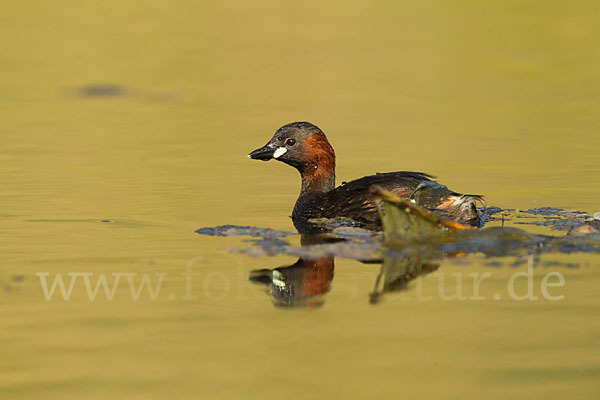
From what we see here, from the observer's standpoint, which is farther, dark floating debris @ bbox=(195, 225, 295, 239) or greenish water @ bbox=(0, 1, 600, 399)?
dark floating debris @ bbox=(195, 225, 295, 239)

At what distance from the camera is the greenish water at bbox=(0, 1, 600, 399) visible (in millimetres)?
4824

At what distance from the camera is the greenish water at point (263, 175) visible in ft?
15.8

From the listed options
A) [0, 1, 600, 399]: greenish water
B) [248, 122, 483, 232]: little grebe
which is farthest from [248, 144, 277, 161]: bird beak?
[0, 1, 600, 399]: greenish water

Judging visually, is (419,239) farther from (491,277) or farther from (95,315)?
(95,315)

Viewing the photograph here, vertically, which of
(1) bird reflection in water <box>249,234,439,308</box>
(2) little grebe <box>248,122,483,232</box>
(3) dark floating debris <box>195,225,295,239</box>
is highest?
(2) little grebe <box>248,122,483,232</box>

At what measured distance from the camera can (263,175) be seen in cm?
1098

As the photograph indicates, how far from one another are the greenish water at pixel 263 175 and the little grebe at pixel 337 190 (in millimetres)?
320

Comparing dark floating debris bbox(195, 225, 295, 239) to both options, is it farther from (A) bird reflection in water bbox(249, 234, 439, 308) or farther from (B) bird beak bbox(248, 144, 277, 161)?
(B) bird beak bbox(248, 144, 277, 161)

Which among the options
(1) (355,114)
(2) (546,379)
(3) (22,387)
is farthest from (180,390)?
(1) (355,114)

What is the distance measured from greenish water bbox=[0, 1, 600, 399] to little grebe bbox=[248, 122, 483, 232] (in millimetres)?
320

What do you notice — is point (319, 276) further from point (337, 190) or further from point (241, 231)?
point (337, 190)

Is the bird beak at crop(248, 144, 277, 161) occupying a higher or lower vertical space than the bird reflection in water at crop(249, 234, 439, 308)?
higher

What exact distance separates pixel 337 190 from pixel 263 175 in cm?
258

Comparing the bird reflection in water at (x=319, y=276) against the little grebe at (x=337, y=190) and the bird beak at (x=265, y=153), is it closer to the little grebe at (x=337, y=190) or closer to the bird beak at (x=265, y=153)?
the little grebe at (x=337, y=190)
